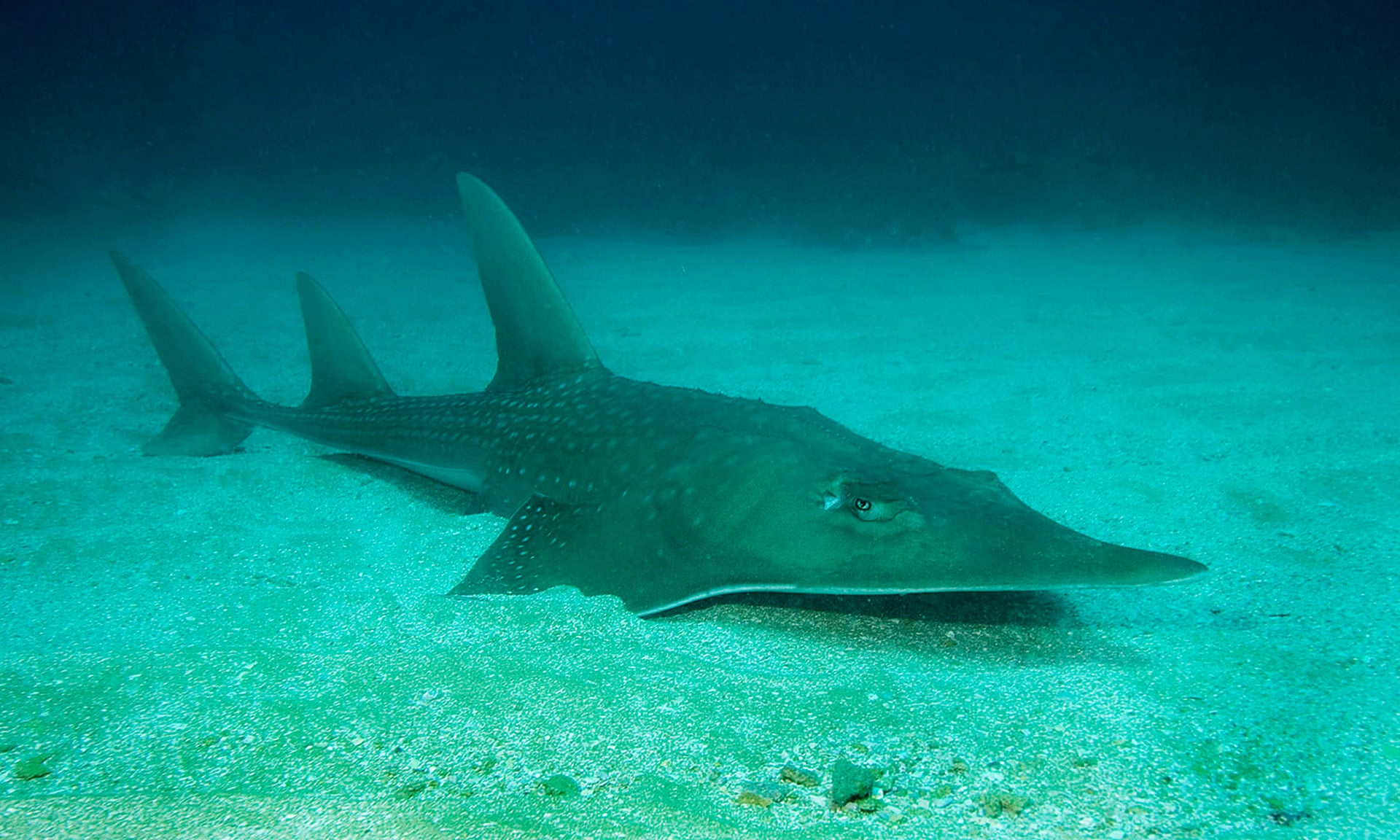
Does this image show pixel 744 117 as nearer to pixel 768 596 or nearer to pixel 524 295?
pixel 524 295

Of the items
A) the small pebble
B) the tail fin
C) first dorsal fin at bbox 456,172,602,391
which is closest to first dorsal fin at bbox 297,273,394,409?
the tail fin

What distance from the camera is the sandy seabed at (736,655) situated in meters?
1.60

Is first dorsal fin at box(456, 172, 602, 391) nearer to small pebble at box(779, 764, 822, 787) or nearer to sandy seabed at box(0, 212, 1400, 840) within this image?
sandy seabed at box(0, 212, 1400, 840)

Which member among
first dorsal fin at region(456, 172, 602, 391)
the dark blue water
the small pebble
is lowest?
the small pebble

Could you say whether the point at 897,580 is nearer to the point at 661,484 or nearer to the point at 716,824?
the point at 716,824

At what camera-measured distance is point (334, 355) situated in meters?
4.79

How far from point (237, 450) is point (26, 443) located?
1416mm

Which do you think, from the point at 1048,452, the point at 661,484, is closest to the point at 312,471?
the point at 661,484

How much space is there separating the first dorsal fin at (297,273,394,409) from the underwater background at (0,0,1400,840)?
1.62ft

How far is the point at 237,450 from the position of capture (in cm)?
491

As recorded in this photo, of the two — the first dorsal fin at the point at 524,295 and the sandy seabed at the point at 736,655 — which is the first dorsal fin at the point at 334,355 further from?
the first dorsal fin at the point at 524,295

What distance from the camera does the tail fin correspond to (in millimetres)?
4906

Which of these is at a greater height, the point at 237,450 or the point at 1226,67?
the point at 1226,67

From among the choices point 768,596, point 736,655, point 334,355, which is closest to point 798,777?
point 736,655
